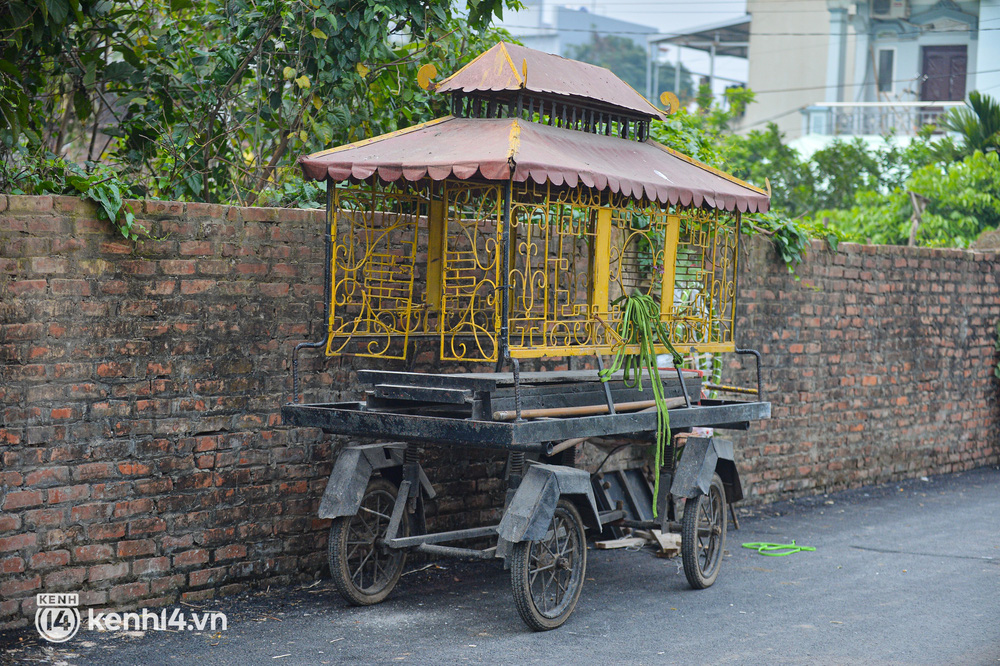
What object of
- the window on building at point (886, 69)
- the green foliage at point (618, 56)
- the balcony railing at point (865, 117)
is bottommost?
the balcony railing at point (865, 117)

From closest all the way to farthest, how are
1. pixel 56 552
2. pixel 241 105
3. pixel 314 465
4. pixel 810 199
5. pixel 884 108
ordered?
pixel 56 552, pixel 314 465, pixel 241 105, pixel 810 199, pixel 884 108

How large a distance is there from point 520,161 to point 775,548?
151 inches

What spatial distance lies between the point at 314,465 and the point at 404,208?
1.66 metres

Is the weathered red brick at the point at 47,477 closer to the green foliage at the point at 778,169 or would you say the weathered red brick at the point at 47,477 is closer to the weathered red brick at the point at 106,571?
the weathered red brick at the point at 106,571

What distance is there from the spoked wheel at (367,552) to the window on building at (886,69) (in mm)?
28542

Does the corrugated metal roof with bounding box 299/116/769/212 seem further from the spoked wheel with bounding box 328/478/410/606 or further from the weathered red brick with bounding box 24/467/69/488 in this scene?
the weathered red brick with bounding box 24/467/69/488

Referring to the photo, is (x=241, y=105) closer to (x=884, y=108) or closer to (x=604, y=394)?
(x=604, y=394)

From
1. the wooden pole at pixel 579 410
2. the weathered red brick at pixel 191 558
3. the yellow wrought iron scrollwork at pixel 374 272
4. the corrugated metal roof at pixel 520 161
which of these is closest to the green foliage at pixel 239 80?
the yellow wrought iron scrollwork at pixel 374 272

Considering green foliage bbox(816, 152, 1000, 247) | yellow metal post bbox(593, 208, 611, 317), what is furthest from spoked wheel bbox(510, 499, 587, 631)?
green foliage bbox(816, 152, 1000, 247)

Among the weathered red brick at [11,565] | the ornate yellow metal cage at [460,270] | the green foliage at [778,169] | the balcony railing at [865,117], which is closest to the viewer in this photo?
the weathered red brick at [11,565]

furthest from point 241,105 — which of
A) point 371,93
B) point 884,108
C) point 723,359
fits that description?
point 884,108

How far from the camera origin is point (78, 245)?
502 cm

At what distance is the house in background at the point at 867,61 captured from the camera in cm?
2820

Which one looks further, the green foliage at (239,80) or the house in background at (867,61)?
the house in background at (867,61)
